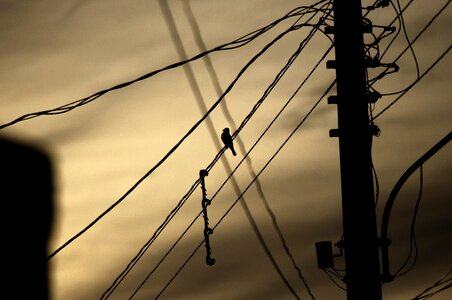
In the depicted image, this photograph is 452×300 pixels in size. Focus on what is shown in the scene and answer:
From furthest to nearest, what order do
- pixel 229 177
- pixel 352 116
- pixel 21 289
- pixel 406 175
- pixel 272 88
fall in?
pixel 229 177, pixel 272 88, pixel 352 116, pixel 406 175, pixel 21 289

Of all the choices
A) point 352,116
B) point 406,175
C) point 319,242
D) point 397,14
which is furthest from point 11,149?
point 397,14

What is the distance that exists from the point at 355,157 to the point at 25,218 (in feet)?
26.3

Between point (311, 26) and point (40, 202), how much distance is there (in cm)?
970

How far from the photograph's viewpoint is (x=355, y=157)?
868cm

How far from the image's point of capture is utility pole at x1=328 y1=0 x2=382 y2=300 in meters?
8.66

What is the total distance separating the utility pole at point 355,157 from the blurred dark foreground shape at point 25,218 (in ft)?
26.2

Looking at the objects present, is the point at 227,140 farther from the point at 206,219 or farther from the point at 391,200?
the point at 391,200

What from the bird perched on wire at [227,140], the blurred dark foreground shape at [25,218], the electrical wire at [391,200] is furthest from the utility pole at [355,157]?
the blurred dark foreground shape at [25,218]

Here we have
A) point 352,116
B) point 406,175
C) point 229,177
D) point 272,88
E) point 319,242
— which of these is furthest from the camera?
point 229,177

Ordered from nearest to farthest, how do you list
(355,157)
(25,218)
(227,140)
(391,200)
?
(25,218), (391,200), (355,157), (227,140)

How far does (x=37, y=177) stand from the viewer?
0.89 m

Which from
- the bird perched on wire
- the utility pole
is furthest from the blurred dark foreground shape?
the bird perched on wire

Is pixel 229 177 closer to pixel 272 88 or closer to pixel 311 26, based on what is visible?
pixel 272 88

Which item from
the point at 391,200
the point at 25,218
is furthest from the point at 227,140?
the point at 25,218
